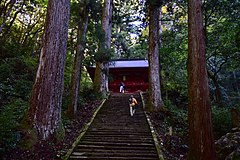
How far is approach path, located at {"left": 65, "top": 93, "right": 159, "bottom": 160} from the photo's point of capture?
22.6ft

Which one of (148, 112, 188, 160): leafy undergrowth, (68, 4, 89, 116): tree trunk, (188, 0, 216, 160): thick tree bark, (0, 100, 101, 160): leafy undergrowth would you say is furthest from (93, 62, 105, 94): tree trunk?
(188, 0, 216, 160): thick tree bark

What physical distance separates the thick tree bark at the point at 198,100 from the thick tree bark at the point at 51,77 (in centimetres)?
394

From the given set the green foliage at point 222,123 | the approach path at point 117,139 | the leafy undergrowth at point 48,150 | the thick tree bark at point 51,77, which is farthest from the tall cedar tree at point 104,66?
the green foliage at point 222,123

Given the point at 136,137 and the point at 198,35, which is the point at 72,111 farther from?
the point at 198,35

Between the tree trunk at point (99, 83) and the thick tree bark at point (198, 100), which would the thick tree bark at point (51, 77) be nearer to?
the thick tree bark at point (198, 100)

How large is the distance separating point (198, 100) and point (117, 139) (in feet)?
13.4

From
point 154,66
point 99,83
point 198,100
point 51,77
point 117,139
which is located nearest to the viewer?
point 198,100

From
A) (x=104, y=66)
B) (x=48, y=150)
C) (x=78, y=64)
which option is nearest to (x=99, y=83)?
(x=104, y=66)

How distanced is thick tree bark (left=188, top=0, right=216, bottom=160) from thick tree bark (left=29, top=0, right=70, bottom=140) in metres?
3.94

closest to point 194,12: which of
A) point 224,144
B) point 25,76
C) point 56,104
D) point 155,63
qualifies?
point 224,144

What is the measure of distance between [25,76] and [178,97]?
33.5 ft

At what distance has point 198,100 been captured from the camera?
5.13 m

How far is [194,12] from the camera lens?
587cm

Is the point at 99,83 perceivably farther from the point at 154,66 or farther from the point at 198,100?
the point at 198,100
